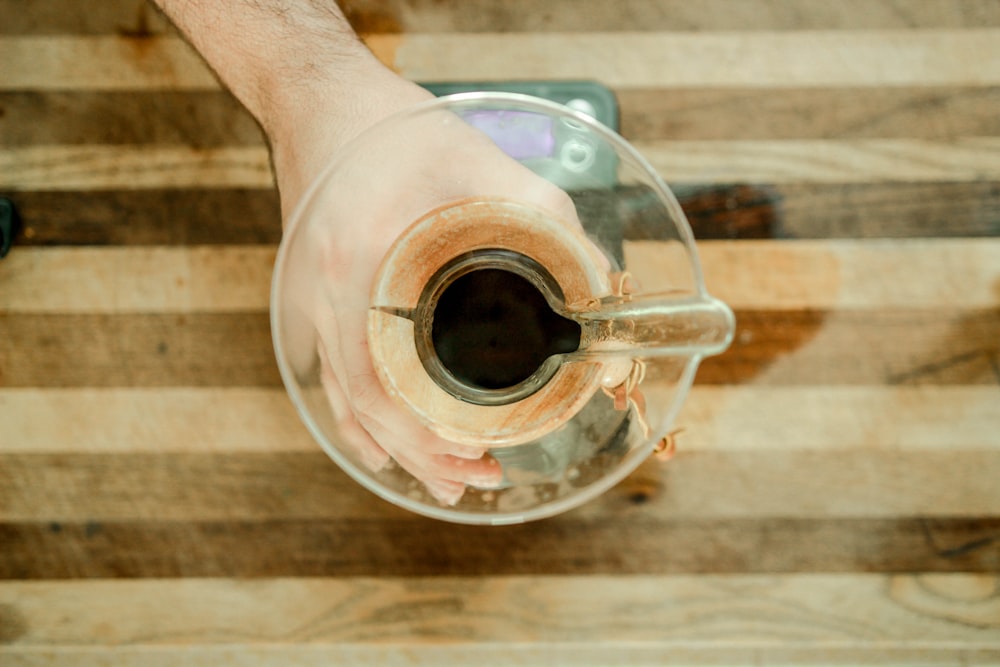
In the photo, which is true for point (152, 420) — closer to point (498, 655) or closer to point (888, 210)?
point (498, 655)

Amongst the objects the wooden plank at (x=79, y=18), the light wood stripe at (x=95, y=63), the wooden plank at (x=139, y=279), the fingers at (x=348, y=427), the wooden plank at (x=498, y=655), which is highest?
the wooden plank at (x=79, y=18)

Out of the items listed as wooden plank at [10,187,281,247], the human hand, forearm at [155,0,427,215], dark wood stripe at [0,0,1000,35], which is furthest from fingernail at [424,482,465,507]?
dark wood stripe at [0,0,1000,35]

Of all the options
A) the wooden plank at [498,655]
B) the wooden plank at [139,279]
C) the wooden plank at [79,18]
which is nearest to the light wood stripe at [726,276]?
the wooden plank at [139,279]

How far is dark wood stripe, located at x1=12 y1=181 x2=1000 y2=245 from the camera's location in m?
0.62

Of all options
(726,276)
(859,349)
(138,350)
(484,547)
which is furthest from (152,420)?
(859,349)

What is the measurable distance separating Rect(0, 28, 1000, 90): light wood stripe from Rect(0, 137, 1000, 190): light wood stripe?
60 millimetres

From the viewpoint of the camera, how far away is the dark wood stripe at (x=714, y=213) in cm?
62

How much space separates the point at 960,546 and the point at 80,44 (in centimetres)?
95

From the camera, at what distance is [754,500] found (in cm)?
62

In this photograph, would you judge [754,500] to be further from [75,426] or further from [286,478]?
[75,426]

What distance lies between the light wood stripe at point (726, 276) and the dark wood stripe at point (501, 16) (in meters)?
0.21

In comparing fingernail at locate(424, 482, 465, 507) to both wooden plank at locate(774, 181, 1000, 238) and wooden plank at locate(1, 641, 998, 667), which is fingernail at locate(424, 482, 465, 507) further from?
wooden plank at locate(774, 181, 1000, 238)

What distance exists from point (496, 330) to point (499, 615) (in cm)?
35

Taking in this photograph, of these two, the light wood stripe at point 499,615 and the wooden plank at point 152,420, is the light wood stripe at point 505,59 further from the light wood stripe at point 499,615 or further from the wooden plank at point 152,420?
→ the light wood stripe at point 499,615
